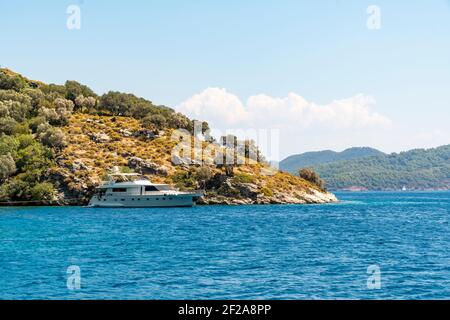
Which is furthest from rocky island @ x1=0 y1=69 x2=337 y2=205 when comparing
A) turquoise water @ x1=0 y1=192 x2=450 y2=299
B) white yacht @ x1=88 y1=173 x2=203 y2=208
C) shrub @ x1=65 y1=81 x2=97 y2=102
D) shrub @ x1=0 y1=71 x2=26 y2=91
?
turquoise water @ x1=0 y1=192 x2=450 y2=299

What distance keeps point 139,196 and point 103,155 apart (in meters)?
28.3

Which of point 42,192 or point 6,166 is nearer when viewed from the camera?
point 42,192

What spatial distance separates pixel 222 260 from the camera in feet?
134

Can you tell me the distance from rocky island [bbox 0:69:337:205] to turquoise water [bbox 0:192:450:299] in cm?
5332

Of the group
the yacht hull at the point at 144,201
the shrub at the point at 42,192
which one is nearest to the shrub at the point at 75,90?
the shrub at the point at 42,192

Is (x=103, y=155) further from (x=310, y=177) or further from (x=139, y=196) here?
(x=310, y=177)

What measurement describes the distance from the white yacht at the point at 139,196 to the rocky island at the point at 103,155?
8709 millimetres

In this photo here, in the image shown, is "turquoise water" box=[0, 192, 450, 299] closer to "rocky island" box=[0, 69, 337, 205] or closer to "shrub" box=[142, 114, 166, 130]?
"rocky island" box=[0, 69, 337, 205]

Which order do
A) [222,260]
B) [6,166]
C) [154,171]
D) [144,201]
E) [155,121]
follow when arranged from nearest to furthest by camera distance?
[222,260] < [144,201] < [6,166] < [154,171] < [155,121]

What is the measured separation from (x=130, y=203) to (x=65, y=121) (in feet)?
160

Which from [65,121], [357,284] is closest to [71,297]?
[357,284]

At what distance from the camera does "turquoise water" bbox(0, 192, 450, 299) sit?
2983 centimetres

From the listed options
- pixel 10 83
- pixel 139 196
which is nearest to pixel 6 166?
pixel 139 196
